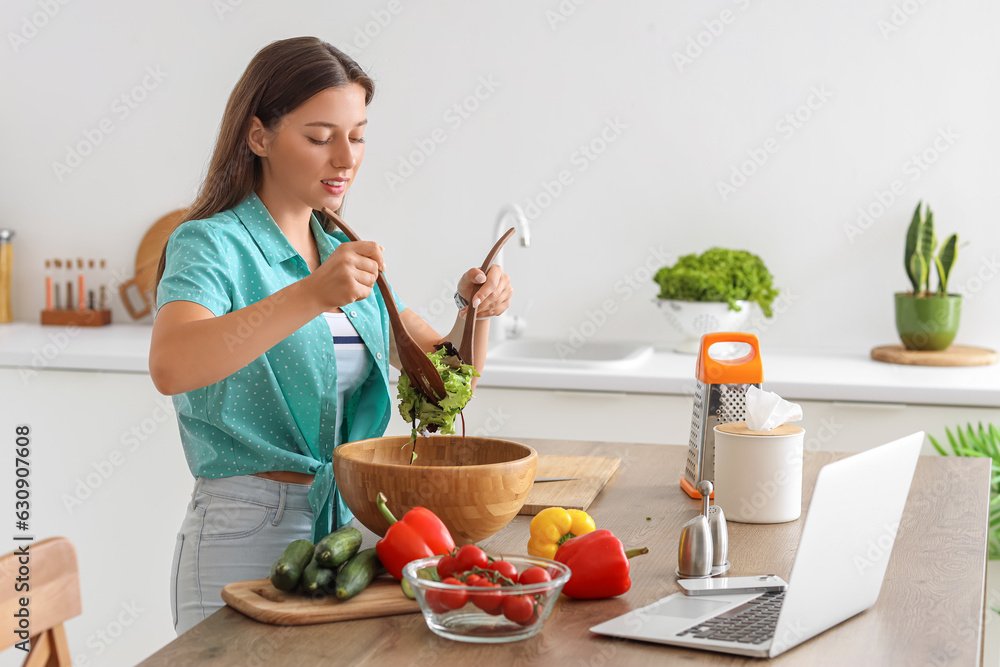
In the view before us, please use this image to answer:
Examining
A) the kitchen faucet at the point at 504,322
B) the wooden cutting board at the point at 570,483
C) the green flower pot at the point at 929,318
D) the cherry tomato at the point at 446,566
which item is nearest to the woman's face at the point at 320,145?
the wooden cutting board at the point at 570,483

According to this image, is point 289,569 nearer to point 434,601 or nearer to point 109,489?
point 434,601

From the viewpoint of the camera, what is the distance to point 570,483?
147 cm

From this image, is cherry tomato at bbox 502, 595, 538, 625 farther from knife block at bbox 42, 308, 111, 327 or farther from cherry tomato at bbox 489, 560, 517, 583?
knife block at bbox 42, 308, 111, 327

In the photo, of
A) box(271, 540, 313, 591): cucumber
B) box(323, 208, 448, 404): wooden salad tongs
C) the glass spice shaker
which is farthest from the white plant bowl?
the glass spice shaker

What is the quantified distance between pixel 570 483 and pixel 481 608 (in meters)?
0.61

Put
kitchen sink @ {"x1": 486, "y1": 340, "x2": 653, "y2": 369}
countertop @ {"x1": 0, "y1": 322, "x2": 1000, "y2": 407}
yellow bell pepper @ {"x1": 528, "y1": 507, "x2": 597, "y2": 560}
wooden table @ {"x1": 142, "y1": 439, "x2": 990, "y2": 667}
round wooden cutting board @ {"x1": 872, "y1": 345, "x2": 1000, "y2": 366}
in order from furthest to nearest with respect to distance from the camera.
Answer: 1. kitchen sink @ {"x1": 486, "y1": 340, "x2": 653, "y2": 369}
2. round wooden cutting board @ {"x1": 872, "y1": 345, "x2": 1000, "y2": 366}
3. countertop @ {"x1": 0, "y1": 322, "x2": 1000, "y2": 407}
4. yellow bell pepper @ {"x1": 528, "y1": 507, "x2": 597, "y2": 560}
5. wooden table @ {"x1": 142, "y1": 439, "x2": 990, "y2": 667}

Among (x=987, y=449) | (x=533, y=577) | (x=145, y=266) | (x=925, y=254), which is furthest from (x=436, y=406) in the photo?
(x=145, y=266)

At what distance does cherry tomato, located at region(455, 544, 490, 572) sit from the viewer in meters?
0.89

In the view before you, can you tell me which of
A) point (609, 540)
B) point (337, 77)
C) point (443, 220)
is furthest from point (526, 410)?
point (609, 540)

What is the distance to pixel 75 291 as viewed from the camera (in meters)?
3.40

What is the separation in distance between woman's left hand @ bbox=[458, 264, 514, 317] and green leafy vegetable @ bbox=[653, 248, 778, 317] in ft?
4.65

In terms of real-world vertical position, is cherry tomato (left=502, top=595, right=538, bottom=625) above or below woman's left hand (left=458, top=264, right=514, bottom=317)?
below

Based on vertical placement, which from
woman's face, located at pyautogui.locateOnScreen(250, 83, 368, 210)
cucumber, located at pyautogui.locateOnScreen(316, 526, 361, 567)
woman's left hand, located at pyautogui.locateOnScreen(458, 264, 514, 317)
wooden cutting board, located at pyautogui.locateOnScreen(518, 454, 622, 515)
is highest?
woman's face, located at pyautogui.locateOnScreen(250, 83, 368, 210)

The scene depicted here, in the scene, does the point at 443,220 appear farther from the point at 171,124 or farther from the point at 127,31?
the point at 127,31
